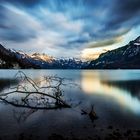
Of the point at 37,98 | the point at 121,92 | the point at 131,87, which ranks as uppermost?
the point at 37,98

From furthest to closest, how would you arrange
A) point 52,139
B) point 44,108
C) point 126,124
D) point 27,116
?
point 44,108, point 27,116, point 126,124, point 52,139

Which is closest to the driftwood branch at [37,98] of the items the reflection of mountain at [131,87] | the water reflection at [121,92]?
the water reflection at [121,92]

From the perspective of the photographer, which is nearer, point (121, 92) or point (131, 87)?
point (121, 92)

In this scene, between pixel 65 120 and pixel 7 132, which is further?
pixel 65 120

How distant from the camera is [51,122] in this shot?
24.7 metres

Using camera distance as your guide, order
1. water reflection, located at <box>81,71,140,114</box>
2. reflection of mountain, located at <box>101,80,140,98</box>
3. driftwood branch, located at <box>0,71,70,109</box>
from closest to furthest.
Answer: driftwood branch, located at <box>0,71,70,109</box>
water reflection, located at <box>81,71,140,114</box>
reflection of mountain, located at <box>101,80,140,98</box>

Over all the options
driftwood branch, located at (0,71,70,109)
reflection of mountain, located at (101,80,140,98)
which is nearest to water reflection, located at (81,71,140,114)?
reflection of mountain, located at (101,80,140,98)

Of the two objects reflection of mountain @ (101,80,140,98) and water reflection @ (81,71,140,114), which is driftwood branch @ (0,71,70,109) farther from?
reflection of mountain @ (101,80,140,98)

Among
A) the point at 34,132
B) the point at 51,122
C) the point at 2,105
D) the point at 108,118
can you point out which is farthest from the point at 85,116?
the point at 2,105

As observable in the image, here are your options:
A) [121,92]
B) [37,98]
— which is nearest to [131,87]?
[121,92]

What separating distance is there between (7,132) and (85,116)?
10.1 metres

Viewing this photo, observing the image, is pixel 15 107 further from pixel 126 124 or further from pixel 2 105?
pixel 126 124

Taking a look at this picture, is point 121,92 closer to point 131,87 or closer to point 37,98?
point 131,87

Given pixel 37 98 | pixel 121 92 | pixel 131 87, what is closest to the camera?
pixel 37 98
